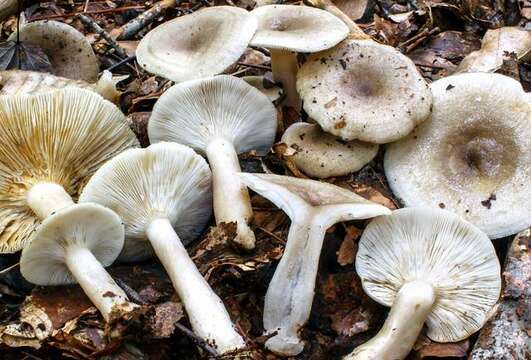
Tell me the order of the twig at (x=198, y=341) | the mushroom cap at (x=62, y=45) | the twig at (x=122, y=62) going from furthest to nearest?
the twig at (x=122, y=62), the mushroom cap at (x=62, y=45), the twig at (x=198, y=341)

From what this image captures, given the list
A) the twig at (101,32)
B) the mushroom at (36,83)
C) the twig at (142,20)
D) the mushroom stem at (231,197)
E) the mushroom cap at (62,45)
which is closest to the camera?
the mushroom stem at (231,197)

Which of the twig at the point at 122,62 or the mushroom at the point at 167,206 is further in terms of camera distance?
the twig at the point at 122,62

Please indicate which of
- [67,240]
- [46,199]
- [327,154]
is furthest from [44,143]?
[327,154]

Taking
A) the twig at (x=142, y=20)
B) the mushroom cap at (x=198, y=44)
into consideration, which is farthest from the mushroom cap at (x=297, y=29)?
the twig at (x=142, y=20)

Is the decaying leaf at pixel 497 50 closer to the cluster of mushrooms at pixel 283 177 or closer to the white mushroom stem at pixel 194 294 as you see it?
the cluster of mushrooms at pixel 283 177

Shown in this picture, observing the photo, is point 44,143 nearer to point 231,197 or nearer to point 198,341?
point 231,197
